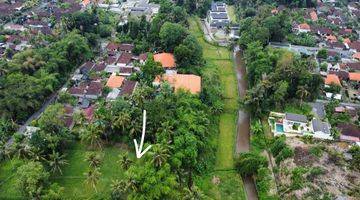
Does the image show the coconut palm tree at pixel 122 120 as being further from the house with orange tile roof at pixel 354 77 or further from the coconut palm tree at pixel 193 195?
the house with orange tile roof at pixel 354 77

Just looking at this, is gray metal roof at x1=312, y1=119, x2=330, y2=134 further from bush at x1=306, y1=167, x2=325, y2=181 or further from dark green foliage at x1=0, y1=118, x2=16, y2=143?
dark green foliage at x1=0, y1=118, x2=16, y2=143

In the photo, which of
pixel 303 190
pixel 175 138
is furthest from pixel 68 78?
pixel 303 190

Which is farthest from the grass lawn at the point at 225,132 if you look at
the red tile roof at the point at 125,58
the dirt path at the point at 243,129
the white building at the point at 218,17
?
the red tile roof at the point at 125,58

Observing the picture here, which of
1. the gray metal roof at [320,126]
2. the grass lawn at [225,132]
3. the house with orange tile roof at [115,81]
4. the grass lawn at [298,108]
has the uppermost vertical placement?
the gray metal roof at [320,126]

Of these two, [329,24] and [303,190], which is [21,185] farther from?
[329,24]

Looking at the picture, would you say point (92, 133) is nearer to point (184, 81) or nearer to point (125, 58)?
point (184, 81)

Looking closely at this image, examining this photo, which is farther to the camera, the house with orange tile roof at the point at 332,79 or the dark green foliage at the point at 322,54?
the dark green foliage at the point at 322,54

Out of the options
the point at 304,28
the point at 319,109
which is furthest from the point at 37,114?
the point at 304,28
